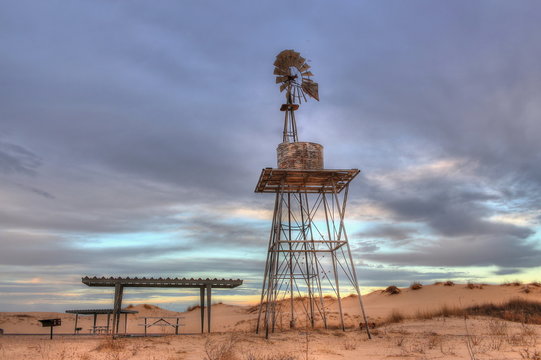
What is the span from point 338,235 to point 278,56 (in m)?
9.22

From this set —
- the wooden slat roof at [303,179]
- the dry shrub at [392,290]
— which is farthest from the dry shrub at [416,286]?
the wooden slat roof at [303,179]

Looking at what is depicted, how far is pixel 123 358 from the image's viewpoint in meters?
13.1

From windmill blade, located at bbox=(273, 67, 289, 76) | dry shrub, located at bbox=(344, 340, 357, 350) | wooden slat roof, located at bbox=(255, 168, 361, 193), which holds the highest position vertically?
windmill blade, located at bbox=(273, 67, 289, 76)

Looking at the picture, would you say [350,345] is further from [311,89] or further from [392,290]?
[392,290]

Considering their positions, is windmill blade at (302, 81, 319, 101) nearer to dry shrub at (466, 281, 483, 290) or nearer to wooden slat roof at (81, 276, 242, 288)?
wooden slat roof at (81, 276, 242, 288)

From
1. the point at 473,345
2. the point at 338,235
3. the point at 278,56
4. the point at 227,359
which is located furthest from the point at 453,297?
the point at 227,359

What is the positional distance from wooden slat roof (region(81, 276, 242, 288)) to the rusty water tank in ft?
21.0

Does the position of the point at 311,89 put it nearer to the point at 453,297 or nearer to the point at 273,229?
the point at 273,229

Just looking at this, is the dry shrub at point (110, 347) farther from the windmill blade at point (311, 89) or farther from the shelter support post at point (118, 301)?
the windmill blade at point (311, 89)

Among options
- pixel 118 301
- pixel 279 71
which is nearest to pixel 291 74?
pixel 279 71

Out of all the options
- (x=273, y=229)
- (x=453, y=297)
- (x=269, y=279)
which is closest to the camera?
(x=269, y=279)

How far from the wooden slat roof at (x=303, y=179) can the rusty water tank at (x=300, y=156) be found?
31cm

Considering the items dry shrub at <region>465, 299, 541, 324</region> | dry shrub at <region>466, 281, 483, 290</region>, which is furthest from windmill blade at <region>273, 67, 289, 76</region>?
dry shrub at <region>466, 281, 483, 290</region>

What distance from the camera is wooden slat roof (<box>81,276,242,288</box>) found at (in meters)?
19.6
